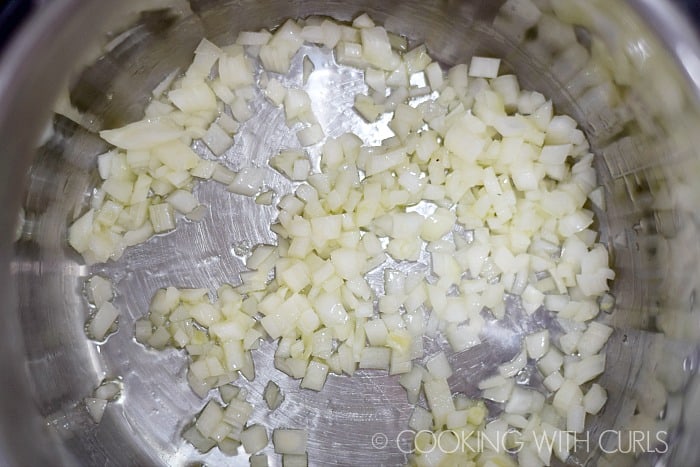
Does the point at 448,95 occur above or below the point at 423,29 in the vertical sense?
below

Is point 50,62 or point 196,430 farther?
point 196,430

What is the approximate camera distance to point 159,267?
1284 millimetres

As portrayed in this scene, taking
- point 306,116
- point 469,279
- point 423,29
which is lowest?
point 469,279

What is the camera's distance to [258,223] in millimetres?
1300

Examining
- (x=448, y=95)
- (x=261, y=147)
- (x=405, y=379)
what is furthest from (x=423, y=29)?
(x=405, y=379)

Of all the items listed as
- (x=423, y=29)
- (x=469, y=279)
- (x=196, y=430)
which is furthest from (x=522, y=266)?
(x=196, y=430)

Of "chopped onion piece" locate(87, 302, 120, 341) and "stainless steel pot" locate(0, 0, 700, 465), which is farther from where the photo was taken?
"chopped onion piece" locate(87, 302, 120, 341)

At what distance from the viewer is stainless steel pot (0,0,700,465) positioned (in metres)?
1.03

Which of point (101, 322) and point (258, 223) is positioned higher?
point (258, 223)

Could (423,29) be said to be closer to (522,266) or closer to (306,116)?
(306,116)

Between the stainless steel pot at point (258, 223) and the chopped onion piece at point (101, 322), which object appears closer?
the stainless steel pot at point (258, 223)

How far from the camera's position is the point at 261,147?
4.32 ft

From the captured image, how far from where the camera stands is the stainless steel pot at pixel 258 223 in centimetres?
103

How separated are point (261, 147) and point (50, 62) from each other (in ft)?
1.44
